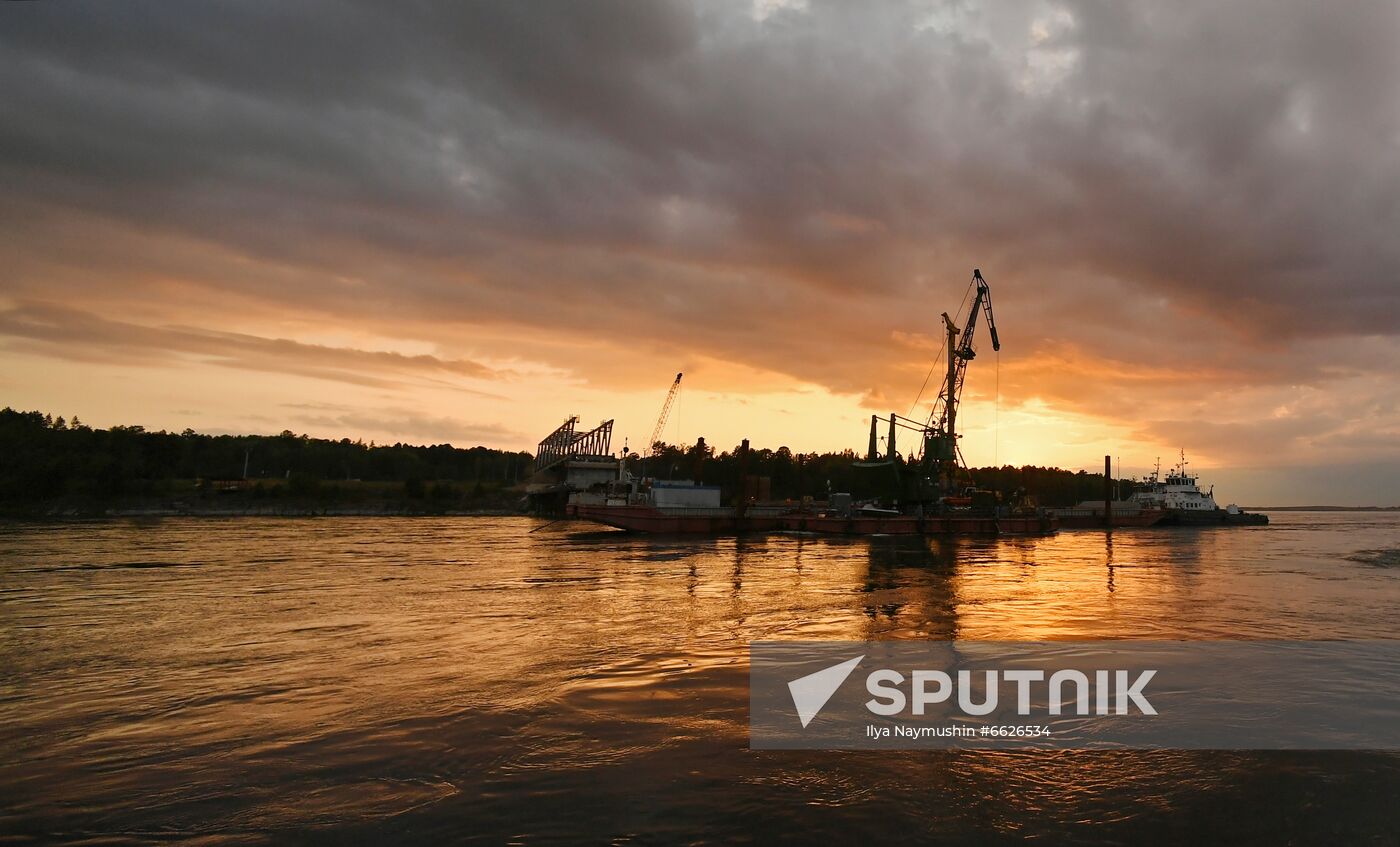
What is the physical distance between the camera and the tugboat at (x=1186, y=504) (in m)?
123

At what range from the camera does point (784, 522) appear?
8162cm

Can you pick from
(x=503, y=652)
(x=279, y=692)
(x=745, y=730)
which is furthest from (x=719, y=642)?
(x=279, y=692)

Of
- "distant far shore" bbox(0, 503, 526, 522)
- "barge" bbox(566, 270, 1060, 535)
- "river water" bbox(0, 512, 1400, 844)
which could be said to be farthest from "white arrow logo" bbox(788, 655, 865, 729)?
"distant far shore" bbox(0, 503, 526, 522)

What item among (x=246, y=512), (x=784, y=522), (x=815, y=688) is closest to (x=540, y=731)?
(x=815, y=688)

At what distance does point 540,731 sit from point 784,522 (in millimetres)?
71962

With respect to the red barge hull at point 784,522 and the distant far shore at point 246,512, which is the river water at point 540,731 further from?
the distant far shore at point 246,512

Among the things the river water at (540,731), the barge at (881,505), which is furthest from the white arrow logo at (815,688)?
the barge at (881,505)

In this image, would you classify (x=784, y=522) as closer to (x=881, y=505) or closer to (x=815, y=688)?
(x=881, y=505)

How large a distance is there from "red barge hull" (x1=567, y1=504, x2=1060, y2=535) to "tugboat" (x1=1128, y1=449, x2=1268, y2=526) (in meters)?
55.2

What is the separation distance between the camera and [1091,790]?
875 cm

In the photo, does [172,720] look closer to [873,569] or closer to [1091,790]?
[1091,790]

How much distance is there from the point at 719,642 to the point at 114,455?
152 m

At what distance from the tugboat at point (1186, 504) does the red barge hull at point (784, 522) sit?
5521 cm

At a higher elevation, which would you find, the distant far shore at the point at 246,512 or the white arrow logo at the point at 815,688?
the white arrow logo at the point at 815,688
